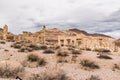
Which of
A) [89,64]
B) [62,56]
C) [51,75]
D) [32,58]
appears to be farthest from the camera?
[62,56]

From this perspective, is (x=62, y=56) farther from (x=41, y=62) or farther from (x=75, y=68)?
(x=75, y=68)

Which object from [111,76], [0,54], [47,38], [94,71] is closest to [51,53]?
[0,54]

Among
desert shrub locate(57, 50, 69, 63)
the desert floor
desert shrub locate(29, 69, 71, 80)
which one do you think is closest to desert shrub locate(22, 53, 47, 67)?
the desert floor

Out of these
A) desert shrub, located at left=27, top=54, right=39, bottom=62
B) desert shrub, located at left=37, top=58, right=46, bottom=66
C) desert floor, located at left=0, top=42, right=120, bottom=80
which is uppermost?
desert shrub, located at left=27, top=54, right=39, bottom=62

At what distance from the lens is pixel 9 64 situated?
51.6 ft

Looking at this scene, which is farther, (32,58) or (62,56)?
(62,56)

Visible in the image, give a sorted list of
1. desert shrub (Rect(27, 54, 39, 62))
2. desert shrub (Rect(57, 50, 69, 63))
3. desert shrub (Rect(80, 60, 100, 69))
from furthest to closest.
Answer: desert shrub (Rect(57, 50, 69, 63))
desert shrub (Rect(27, 54, 39, 62))
desert shrub (Rect(80, 60, 100, 69))

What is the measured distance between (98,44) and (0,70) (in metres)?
48.8

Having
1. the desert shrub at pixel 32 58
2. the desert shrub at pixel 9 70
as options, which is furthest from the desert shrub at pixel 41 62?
the desert shrub at pixel 9 70

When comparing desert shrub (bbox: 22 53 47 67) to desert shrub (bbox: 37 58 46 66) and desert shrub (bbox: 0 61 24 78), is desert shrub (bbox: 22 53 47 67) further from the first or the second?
desert shrub (bbox: 0 61 24 78)

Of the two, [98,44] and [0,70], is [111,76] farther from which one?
[98,44]

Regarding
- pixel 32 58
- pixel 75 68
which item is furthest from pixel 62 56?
pixel 75 68

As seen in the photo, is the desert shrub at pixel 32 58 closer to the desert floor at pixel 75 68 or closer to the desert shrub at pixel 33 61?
the desert shrub at pixel 33 61

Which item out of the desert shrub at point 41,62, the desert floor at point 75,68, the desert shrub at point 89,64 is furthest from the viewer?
the desert shrub at point 89,64
